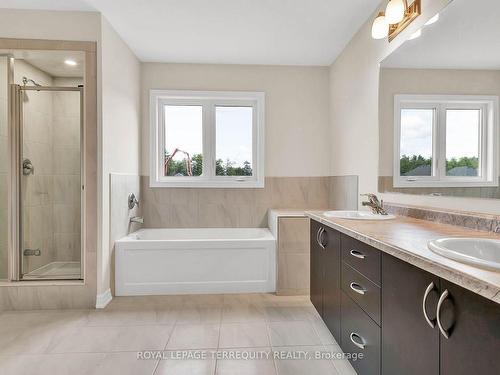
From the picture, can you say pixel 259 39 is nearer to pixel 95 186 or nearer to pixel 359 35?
pixel 359 35

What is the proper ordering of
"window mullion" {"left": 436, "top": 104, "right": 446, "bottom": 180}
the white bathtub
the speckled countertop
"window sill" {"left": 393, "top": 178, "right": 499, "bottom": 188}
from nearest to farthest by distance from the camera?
the speckled countertop → "window sill" {"left": 393, "top": 178, "right": 499, "bottom": 188} → "window mullion" {"left": 436, "top": 104, "right": 446, "bottom": 180} → the white bathtub

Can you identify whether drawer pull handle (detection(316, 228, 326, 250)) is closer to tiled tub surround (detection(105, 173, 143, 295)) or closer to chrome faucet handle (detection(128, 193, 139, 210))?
tiled tub surround (detection(105, 173, 143, 295))

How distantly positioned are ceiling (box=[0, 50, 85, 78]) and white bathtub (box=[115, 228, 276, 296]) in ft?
5.43

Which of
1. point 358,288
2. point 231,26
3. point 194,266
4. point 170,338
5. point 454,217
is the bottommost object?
point 170,338

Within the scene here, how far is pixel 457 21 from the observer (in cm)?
151

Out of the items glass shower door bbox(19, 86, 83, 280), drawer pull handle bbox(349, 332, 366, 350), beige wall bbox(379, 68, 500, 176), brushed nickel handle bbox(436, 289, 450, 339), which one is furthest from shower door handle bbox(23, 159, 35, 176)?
brushed nickel handle bbox(436, 289, 450, 339)

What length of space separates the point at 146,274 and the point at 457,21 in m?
2.91

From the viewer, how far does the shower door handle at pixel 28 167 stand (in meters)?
2.63

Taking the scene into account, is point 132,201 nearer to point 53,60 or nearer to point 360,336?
point 53,60

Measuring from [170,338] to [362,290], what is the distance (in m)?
1.36

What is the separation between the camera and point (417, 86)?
1802 mm

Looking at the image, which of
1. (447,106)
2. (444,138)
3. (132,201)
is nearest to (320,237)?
(444,138)

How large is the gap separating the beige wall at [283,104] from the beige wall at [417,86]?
1337 mm

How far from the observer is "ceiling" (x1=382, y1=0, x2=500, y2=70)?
1304mm
